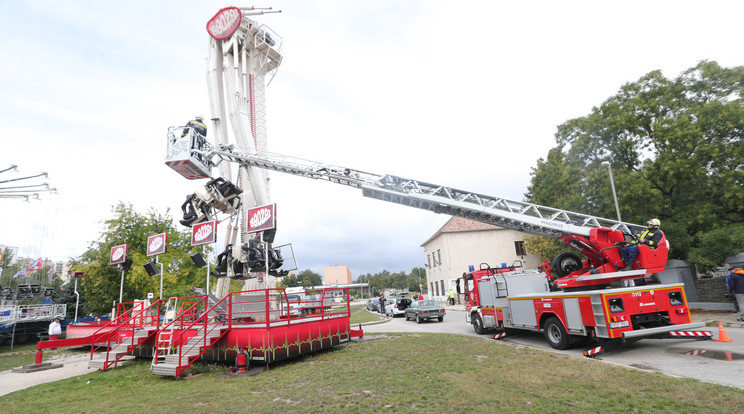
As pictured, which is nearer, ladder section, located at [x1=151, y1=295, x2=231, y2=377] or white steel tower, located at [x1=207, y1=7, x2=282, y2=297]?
ladder section, located at [x1=151, y1=295, x2=231, y2=377]

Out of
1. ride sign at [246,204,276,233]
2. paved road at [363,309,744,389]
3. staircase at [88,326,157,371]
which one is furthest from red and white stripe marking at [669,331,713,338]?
staircase at [88,326,157,371]

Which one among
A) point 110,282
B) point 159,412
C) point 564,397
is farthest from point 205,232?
point 110,282

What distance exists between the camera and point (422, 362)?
948 centimetres

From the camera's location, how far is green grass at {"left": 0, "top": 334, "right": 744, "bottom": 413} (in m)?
5.76

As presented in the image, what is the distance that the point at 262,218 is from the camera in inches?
500

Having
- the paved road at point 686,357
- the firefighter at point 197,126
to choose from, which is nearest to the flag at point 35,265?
the firefighter at point 197,126

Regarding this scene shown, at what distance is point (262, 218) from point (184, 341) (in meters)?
4.29

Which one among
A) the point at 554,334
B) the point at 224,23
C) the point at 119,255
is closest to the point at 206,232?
the point at 119,255

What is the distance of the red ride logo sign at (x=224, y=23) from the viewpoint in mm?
16297

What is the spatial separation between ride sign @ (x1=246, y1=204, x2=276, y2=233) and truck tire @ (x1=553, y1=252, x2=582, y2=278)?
9623mm

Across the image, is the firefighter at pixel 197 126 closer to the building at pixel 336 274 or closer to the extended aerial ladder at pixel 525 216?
the extended aerial ladder at pixel 525 216

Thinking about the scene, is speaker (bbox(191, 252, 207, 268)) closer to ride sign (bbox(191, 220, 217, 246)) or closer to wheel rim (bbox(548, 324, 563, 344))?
ride sign (bbox(191, 220, 217, 246))

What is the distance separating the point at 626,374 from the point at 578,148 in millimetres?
19413

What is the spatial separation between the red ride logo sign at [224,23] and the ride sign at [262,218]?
8.57m
